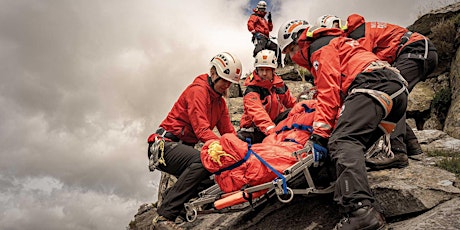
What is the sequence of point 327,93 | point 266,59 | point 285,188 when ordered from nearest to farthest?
point 285,188
point 327,93
point 266,59

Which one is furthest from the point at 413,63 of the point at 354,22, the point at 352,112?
the point at 352,112

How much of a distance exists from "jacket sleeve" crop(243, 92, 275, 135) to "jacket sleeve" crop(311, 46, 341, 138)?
280 cm

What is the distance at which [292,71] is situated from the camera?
1558cm

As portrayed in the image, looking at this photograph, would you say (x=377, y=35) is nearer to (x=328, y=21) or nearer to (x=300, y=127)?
(x=328, y=21)

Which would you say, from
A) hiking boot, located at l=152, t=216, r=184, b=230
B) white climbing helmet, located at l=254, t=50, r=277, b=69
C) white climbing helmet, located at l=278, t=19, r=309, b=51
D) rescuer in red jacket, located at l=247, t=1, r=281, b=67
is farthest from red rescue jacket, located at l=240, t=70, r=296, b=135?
rescuer in red jacket, located at l=247, t=1, r=281, b=67

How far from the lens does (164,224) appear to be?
552 centimetres

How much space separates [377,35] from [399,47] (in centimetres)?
42

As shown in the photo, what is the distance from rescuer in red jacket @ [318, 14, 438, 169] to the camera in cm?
559

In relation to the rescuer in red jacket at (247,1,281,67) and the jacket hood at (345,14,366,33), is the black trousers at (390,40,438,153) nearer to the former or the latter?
the jacket hood at (345,14,366,33)

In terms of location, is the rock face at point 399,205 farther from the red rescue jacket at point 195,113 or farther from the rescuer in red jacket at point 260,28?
the rescuer in red jacket at point 260,28

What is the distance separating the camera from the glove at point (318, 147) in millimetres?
4078

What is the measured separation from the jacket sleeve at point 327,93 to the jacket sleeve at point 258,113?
2.80 m

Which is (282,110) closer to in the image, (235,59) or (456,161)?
(235,59)

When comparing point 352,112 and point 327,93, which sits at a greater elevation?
point 327,93
